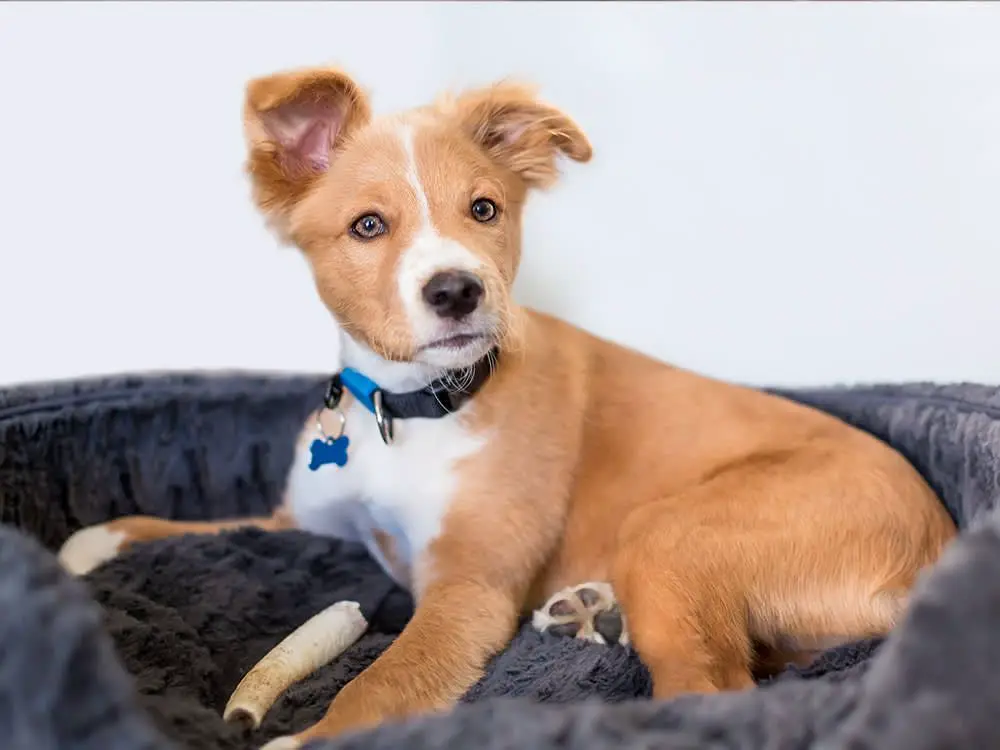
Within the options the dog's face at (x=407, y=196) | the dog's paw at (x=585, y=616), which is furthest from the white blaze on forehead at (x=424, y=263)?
the dog's paw at (x=585, y=616)

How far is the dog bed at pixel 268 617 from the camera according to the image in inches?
39.8

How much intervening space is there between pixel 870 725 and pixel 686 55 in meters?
2.47

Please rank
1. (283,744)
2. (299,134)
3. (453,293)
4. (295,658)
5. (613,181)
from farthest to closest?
1. (613,181)
2. (299,134)
3. (295,658)
4. (453,293)
5. (283,744)

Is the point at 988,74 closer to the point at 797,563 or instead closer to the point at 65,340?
the point at 797,563

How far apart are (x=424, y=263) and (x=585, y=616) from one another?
2.80ft

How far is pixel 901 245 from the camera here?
2.77 m

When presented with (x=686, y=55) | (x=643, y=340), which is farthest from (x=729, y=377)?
(x=686, y=55)

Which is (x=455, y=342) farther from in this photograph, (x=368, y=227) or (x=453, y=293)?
(x=368, y=227)

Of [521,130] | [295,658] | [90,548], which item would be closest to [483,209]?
[521,130]

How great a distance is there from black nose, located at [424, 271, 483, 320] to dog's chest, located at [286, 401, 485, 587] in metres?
0.43

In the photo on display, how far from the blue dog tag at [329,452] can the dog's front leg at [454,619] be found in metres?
0.32

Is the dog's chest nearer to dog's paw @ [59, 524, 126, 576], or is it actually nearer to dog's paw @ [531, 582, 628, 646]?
dog's paw @ [531, 582, 628, 646]

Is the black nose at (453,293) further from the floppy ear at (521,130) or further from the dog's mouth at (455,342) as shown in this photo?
the floppy ear at (521,130)

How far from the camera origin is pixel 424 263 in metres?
1.83
